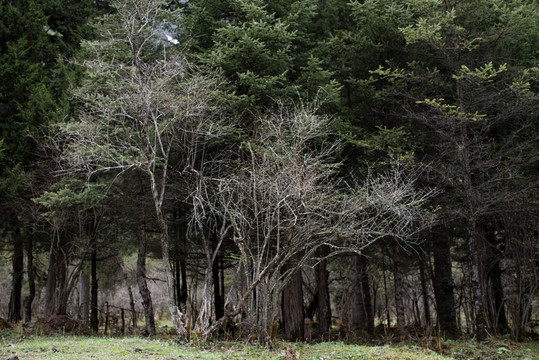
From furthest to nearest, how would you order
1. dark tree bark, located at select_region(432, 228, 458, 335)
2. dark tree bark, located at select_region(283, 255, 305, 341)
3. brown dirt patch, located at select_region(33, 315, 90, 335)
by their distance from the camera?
dark tree bark, located at select_region(432, 228, 458, 335) < dark tree bark, located at select_region(283, 255, 305, 341) < brown dirt patch, located at select_region(33, 315, 90, 335)

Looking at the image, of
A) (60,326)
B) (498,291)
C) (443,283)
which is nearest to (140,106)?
(60,326)

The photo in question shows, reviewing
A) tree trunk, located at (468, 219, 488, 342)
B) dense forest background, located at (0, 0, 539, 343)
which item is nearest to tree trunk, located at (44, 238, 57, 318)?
dense forest background, located at (0, 0, 539, 343)

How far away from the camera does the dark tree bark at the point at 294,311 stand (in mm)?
12789

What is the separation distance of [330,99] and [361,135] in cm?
201

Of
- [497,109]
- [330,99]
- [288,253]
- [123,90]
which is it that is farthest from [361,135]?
[123,90]

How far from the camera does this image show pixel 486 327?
11469 millimetres

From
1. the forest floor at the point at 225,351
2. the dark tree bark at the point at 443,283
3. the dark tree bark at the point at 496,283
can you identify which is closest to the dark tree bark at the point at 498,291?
the dark tree bark at the point at 496,283

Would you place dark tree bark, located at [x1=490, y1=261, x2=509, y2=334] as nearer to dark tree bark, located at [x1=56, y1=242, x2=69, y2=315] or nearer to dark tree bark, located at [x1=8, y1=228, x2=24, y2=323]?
dark tree bark, located at [x1=56, y1=242, x2=69, y2=315]

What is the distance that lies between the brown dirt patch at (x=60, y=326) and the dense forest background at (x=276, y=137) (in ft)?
3.20

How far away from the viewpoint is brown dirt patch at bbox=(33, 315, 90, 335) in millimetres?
12205

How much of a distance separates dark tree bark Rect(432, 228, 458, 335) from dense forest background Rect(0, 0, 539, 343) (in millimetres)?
71

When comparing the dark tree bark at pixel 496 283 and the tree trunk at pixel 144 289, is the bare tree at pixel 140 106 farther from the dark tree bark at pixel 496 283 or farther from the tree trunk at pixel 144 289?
the dark tree bark at pixel 496 283

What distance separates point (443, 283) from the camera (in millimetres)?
15383

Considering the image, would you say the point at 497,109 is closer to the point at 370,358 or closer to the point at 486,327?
the point at 486,327
